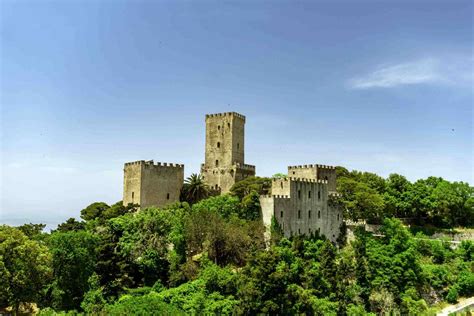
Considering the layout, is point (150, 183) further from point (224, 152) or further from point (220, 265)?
point (220, 265)

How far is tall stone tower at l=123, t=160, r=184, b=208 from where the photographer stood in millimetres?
45562

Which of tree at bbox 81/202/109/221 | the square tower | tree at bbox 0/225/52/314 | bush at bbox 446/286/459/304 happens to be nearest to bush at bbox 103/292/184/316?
tree at bbox 0/225/52/314

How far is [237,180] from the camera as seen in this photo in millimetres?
50531

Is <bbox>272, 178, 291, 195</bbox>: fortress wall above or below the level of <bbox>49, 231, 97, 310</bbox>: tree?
above

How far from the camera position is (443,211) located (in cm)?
5347

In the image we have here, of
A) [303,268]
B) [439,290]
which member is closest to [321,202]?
[303,268]

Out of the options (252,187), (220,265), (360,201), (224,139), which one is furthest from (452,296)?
(224,139)

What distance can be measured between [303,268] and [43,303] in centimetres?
1899

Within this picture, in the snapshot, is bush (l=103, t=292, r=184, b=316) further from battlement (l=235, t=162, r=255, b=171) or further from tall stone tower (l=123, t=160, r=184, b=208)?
battlement (l=235, t=162, r=255, b=171)

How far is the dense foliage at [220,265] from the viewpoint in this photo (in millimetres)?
31938

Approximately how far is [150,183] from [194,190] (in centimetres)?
433

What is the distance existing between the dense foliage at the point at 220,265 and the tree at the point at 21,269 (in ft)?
0.22

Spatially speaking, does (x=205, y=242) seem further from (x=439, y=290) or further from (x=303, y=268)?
(x=439, y=290)

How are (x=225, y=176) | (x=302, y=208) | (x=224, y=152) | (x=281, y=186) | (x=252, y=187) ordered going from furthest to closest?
(x=224, y=152)
(x=225, y=176)
(x=252, y=187)
(x=302, y=208)
(x=281, y=186)
